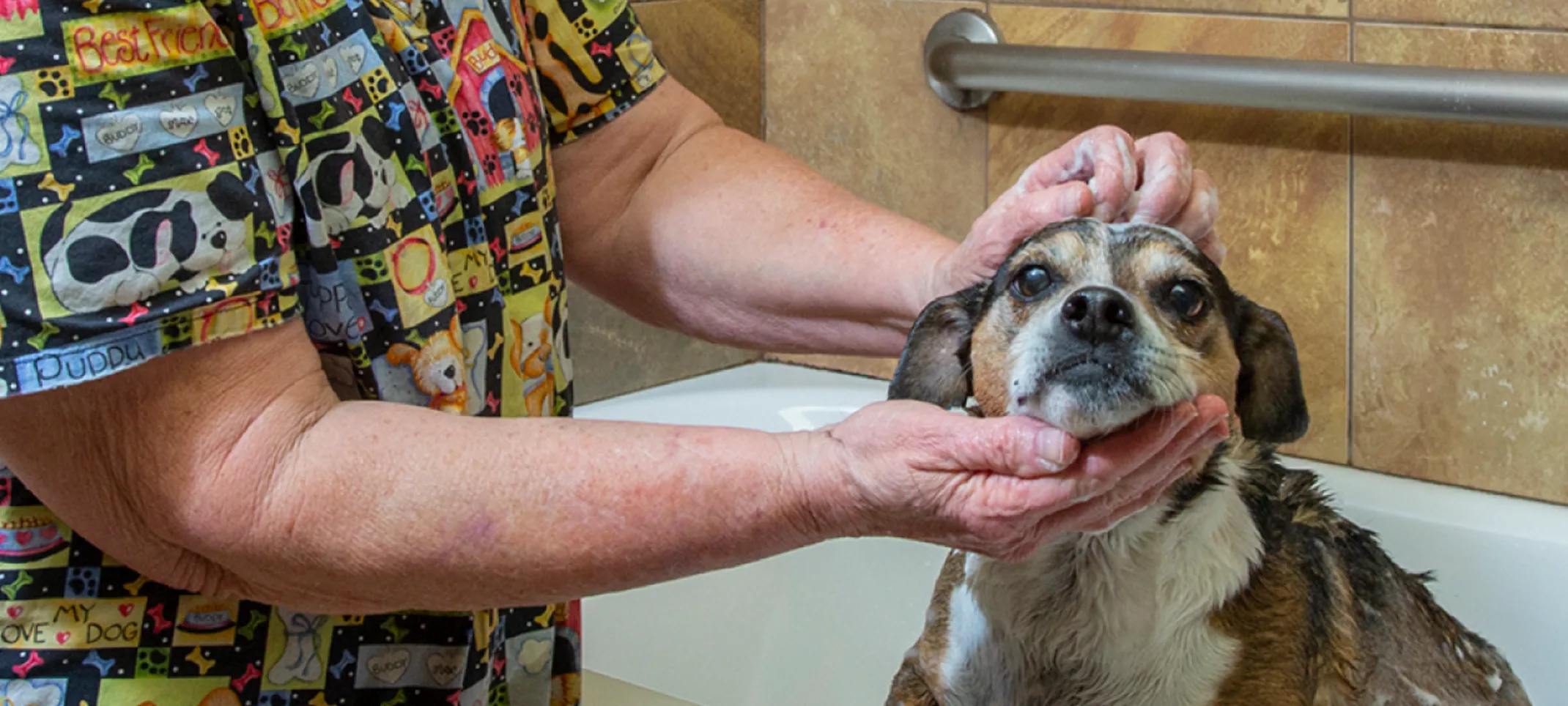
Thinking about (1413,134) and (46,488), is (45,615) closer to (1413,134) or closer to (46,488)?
(46,488)

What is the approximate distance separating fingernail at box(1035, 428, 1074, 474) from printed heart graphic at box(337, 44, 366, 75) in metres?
0.55

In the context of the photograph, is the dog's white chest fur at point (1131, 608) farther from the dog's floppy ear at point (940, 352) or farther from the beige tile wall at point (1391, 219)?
the beige tile wall at point (1391, 219)

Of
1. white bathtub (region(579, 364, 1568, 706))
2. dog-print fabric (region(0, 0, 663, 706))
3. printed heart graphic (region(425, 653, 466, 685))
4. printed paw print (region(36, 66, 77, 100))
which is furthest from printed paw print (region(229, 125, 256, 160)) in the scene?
white bathtub (region(579, 364, 1568, 706))

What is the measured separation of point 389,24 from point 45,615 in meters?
0.50

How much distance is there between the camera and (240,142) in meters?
1.01

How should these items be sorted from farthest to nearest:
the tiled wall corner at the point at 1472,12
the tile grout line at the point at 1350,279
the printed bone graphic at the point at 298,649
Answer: the tile grout line at the point at 1350,279, the tiled wall corner at the point at 1472,12, the printed bone graphic at the point at 298,649

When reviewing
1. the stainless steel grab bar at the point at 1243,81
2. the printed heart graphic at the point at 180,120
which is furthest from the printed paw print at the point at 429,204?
the stainless steel grab bar at the point at 1243,81

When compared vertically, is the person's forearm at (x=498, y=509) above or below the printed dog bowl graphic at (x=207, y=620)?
above

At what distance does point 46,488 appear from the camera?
1.00 m

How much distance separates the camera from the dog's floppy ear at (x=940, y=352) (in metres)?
1.37

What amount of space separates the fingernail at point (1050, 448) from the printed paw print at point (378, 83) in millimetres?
542

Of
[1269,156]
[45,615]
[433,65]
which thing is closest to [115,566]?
[45,615]

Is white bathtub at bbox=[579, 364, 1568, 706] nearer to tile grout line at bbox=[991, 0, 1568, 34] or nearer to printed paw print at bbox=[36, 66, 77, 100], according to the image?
tile grout line at bbox=[991, 0, 1568, 34]

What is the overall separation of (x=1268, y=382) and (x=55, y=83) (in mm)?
1016
